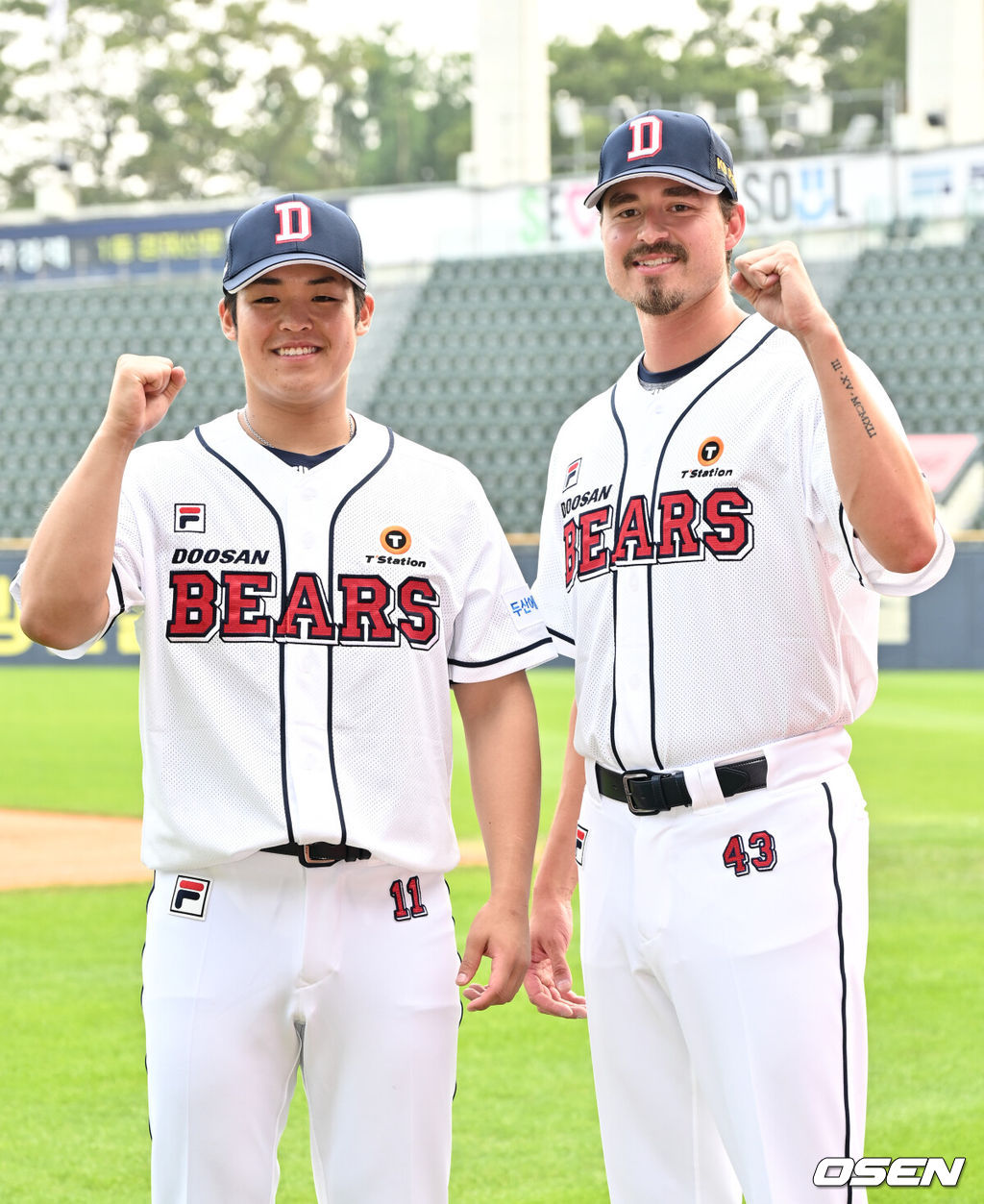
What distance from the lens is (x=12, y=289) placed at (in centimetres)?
2783

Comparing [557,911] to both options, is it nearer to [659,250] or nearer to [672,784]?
[672,784]

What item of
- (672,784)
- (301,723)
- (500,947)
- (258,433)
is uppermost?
(258,433)

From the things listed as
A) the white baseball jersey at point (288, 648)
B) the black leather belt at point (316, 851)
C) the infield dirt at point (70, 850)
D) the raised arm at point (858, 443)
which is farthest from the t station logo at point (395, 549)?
the infield dirt at point (70, 850)

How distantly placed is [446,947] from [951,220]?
24182 millimetres

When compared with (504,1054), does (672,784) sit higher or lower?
higher

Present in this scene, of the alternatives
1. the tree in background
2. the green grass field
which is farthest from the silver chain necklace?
the tree in background

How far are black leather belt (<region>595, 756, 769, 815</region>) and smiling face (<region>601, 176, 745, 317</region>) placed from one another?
800mm

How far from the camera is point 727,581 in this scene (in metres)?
2.62

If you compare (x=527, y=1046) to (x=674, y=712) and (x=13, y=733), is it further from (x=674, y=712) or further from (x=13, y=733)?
(x=13, y=733)

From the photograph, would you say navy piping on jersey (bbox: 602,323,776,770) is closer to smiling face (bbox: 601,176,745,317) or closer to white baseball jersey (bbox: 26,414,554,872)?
smiling face (bbox: 601,176,745,317)

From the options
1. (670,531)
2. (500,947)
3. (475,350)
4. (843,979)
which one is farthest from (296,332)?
(475,350)

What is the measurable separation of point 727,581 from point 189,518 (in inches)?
35.3

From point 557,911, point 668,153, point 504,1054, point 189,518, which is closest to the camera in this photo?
point 189,518

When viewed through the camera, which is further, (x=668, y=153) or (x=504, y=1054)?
(x=504, y=1054)
